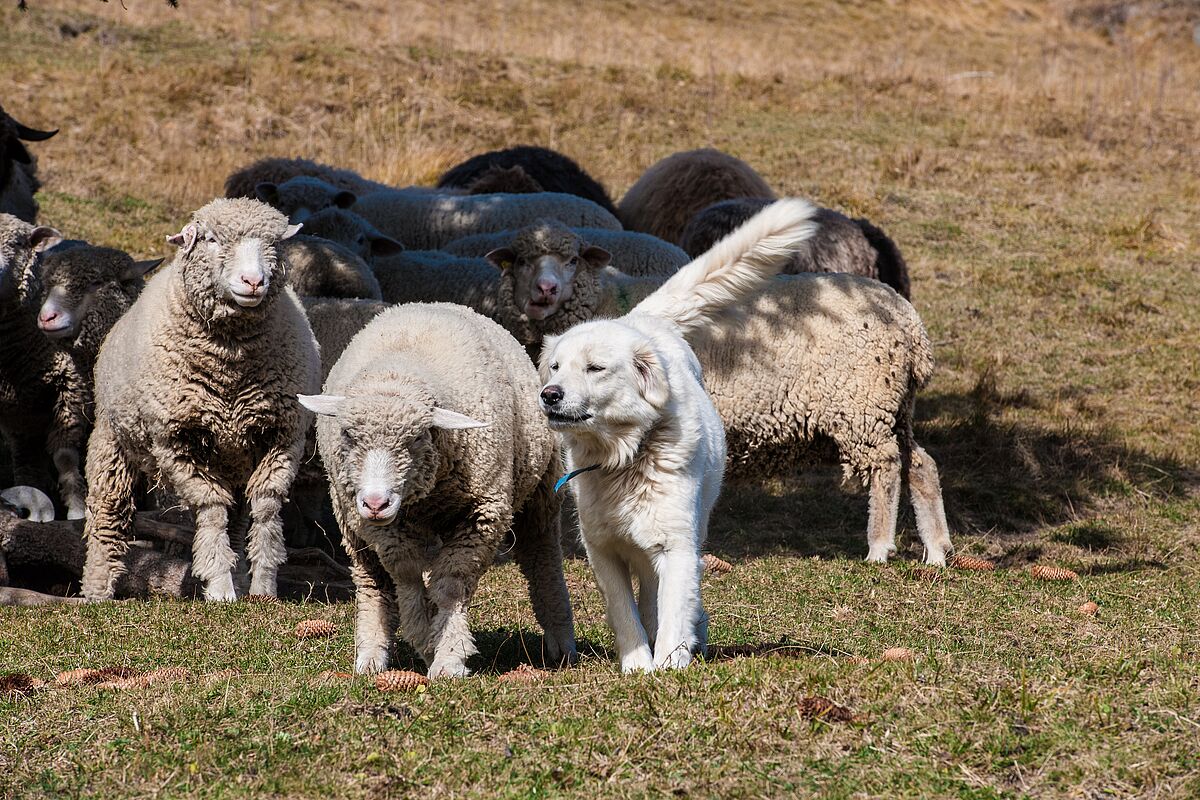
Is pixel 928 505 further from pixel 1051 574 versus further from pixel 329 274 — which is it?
pixel 329 274

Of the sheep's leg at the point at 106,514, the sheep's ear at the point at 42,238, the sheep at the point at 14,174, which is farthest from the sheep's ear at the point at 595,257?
the sheep at the point at 14,174

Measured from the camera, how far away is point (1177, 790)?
3.71 metres

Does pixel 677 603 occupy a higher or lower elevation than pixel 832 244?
lower

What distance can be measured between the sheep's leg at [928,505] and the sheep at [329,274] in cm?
416

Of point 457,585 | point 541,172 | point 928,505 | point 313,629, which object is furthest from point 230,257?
point 541,172

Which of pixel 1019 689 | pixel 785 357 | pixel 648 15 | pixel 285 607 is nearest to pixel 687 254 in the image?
pixel 785 357

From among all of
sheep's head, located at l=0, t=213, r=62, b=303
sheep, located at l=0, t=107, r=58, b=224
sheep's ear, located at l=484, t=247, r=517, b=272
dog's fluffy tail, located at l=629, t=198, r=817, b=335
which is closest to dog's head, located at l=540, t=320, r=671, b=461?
dog's fluffy tail, located at l=629, t=198, r=817, b=335

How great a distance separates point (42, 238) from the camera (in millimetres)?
9453

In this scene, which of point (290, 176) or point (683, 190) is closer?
point (683, 190)

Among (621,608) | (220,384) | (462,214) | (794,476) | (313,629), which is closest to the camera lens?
(621,608)

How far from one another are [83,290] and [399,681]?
16.4 ft

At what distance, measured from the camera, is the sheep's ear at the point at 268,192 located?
12.6 m

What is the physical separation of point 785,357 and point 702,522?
3637mm

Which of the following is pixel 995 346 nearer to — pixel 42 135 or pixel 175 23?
pixel 42 135
